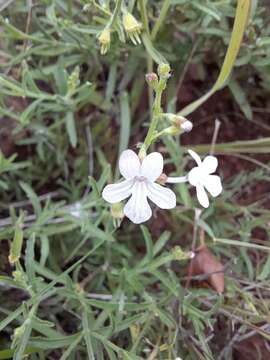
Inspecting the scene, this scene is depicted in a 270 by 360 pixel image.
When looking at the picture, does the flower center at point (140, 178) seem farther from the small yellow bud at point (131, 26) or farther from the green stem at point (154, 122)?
the small yellow bud at point (131, 26)

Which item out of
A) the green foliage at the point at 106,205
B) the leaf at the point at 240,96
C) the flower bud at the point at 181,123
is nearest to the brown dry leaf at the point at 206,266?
the green foliage at the point at 106,205

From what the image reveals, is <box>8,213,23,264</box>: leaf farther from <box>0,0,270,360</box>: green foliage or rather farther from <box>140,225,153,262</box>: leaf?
→ <box>140,225,153,262</box>: leaf

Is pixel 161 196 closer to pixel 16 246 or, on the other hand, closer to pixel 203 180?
pixel 203 180

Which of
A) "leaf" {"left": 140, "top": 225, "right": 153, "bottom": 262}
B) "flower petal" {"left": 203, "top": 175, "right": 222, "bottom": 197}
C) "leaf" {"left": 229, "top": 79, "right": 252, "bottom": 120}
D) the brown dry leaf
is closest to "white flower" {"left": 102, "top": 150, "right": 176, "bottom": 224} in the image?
"flower petal" {"left": 203, "top": 175, "right": 222, "bottom": 197}

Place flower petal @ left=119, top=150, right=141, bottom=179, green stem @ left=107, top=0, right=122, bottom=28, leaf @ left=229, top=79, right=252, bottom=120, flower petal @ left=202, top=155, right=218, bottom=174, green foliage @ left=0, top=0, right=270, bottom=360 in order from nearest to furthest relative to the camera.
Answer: flower petal @ left=119, top=150, right=141, bottom=179, flower petal @ left=202, top=155, right=218, bottom=174, green stem @ left=107, top=0, right=122, bottom=28, green foliage @ left=0, top=0, right=270, bottom=360, leaf @ left=229, top=79, right=252, bottom=120

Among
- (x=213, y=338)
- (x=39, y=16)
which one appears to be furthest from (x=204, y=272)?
(x=39, y=16)

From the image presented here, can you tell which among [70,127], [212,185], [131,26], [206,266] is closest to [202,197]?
[212,185]

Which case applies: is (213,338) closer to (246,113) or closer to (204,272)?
(204,272)
